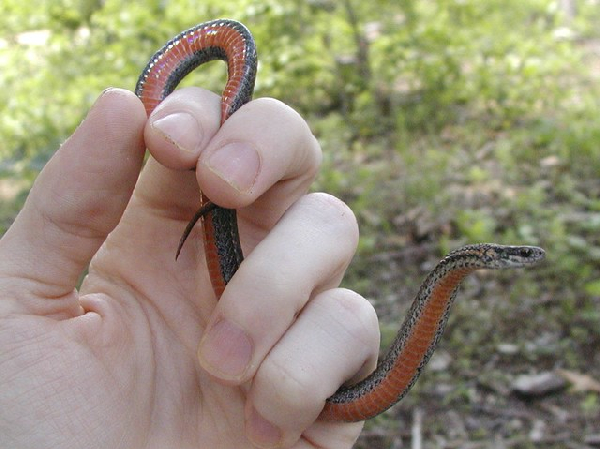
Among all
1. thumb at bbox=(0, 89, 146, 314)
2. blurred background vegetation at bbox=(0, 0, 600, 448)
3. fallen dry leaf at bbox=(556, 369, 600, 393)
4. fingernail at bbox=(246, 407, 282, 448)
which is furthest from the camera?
blurred background vegetation at bbox=(0, 0, 600, 448)

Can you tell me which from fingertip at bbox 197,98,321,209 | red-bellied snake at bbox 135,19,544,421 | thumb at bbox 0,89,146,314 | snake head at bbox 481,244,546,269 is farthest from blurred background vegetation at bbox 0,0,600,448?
thumb at bbox 0,89,146,314

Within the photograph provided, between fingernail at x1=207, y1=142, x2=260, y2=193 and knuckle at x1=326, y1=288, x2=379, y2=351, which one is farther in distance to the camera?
knuckle at x1=326, y1=288, x2=379, y2=351

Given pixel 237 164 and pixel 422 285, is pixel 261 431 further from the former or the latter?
pixel 237 164

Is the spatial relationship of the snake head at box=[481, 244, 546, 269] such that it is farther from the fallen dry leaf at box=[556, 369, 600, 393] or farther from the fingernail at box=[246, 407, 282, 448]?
the fallen dry leaf at box=[556, 369, 600, 393]

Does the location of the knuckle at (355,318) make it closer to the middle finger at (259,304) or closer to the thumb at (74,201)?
the middle finger at (259,304)

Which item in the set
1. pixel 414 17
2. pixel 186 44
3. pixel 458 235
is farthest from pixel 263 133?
pixel 414 17

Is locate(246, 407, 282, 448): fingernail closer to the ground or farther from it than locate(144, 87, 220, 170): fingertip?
closer to the ground

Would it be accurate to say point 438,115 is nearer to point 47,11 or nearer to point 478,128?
point 478,128
